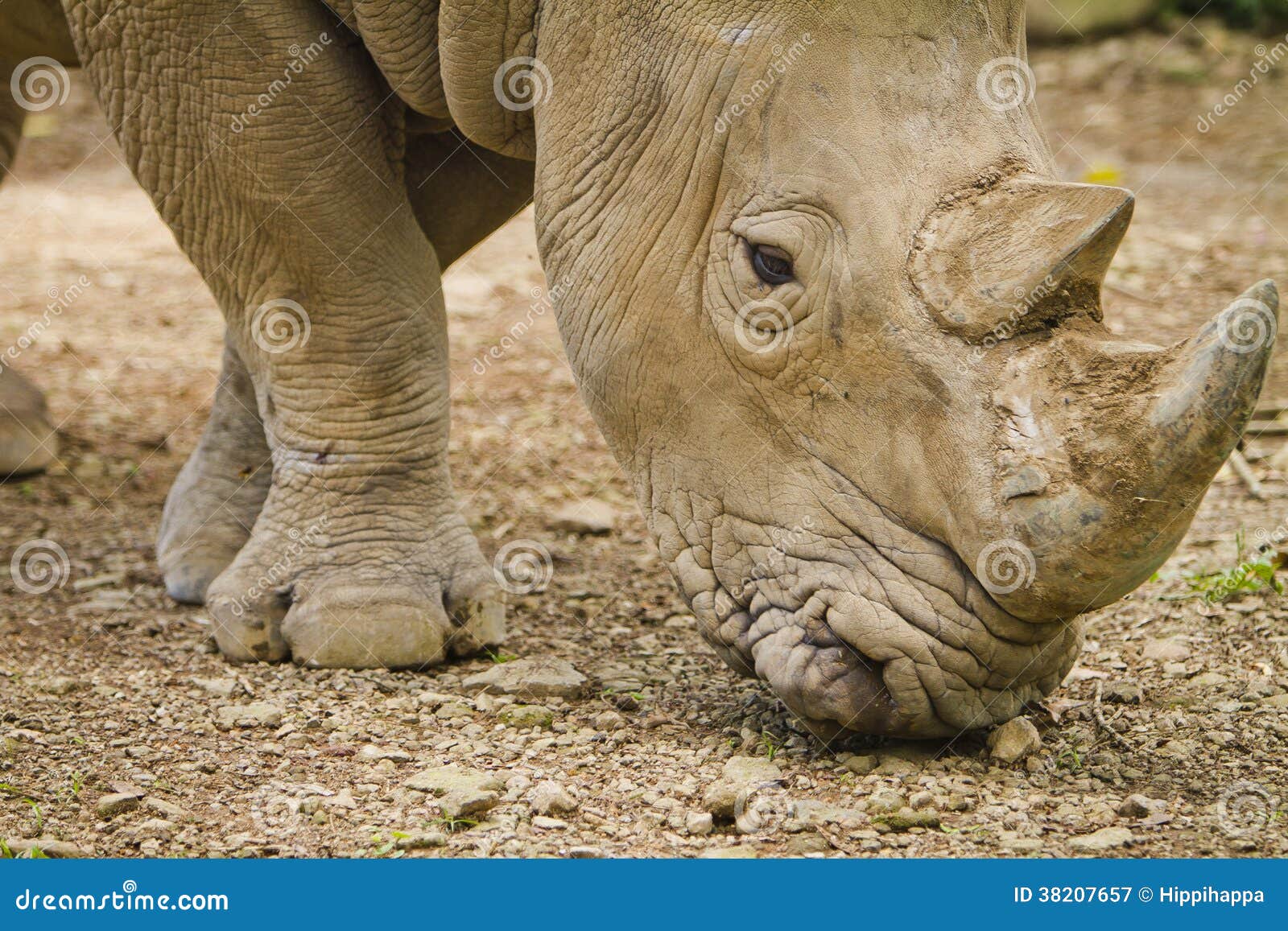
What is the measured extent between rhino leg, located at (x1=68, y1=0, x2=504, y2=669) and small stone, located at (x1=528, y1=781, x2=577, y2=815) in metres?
1.17

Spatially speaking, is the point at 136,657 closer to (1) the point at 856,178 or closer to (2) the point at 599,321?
(2) the point at 599,321

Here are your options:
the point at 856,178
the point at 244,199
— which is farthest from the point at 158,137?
the point at 856,178

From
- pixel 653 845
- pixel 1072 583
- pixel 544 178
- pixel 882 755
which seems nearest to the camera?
pixel 1072 583

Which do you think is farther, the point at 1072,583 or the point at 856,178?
the point at 856,178

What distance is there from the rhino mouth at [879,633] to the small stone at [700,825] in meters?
0.31

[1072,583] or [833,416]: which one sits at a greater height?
[833,416]

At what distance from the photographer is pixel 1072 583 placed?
312 cm

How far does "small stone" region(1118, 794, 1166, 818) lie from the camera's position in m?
3.36

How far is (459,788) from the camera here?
3621 mm

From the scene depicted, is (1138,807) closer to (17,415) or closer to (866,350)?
(866,350)

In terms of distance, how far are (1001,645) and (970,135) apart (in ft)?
3.41

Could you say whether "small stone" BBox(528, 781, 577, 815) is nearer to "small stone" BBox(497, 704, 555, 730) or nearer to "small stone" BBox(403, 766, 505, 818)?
"small stone" BBox(403, 766, 505, 818)

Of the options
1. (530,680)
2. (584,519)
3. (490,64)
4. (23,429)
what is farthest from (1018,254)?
(23,429)

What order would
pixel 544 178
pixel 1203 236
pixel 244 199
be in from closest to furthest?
pixel 544 178
pixel 244 199
pixel 1203 236
